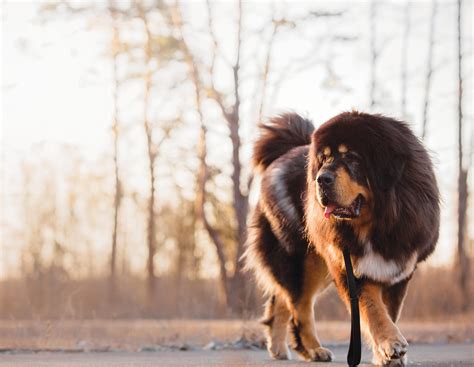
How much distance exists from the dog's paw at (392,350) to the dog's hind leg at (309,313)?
3.94 feet

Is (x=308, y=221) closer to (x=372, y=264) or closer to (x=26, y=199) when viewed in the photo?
(x=372, y=264)

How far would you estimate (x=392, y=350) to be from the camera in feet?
20.2

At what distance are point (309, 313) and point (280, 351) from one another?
675 millimetres

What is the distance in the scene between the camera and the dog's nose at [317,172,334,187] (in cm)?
600

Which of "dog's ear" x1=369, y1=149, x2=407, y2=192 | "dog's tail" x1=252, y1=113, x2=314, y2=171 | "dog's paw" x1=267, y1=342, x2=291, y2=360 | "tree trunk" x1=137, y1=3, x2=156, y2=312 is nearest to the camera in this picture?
"dog's ear" x1=369, y1=149, x2=407, y2=192

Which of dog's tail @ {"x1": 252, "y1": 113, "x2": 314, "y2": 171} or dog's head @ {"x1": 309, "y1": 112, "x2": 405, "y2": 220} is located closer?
dog's head @ {"x1": 309, "y1": 112, "x2": 405, "y2": 220}

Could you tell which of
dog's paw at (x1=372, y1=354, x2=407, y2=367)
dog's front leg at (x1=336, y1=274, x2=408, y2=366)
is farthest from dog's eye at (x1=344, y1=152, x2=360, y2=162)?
dog's paw at (x1=372, y1=354, x2=407, y2=367)

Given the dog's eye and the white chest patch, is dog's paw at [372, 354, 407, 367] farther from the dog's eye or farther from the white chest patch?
the dog's eye

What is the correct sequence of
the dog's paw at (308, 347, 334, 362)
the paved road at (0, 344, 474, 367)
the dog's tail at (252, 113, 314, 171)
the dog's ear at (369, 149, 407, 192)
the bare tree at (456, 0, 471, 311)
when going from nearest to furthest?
the dog's ear at (369, 149, 407, 192) → the paved road at (0, 344, 474, 367) → the dog's paw at (308, 347, 334, 362) → the dog's tail at (252, 113, 314, 171) → the bare tree at (456, 0, 471, 311)

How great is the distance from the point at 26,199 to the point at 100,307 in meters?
12.8

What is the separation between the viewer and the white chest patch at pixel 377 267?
251 inches

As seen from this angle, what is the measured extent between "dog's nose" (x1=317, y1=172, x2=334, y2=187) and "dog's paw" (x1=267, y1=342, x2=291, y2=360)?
7.81 feet

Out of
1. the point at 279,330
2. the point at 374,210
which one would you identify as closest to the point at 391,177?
the point at 374,210

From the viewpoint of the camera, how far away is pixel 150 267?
87.1 ft
